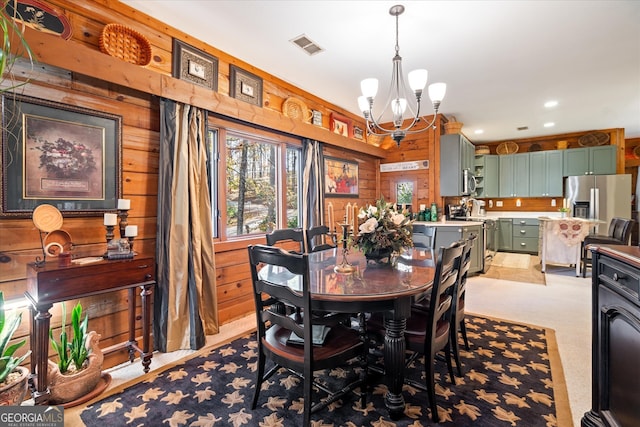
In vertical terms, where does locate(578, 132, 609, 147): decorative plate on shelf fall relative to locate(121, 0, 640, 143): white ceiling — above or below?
below

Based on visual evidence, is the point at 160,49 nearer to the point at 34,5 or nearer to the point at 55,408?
the point at 34,5

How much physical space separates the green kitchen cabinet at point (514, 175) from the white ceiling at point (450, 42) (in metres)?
2.54

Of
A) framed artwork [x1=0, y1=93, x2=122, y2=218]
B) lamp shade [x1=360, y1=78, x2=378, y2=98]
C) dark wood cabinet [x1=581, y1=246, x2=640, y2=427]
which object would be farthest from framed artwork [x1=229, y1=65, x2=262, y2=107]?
dark wood cabinet [x1=581, y1=246, x2=640, y2=427]

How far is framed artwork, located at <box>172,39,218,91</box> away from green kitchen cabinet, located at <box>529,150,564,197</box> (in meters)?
7.06

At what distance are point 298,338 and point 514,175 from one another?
7364 millimetres

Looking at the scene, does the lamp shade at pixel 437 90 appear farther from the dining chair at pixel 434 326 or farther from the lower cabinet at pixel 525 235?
the lower cabinet at pixel 525 235

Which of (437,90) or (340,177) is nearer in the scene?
(437,90)

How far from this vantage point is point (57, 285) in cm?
173

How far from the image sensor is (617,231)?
452 centimetres

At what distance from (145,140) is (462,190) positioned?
15.8ft

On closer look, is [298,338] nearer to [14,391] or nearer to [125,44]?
[14,391]

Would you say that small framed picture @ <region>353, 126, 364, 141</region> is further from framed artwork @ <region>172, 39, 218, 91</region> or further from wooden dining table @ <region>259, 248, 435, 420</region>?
wooden dining table @ <region>259, 248, 435, 420</region>

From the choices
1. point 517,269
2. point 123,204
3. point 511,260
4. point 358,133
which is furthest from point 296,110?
point 511,260

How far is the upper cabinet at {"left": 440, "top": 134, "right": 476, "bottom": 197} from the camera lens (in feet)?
16.6
